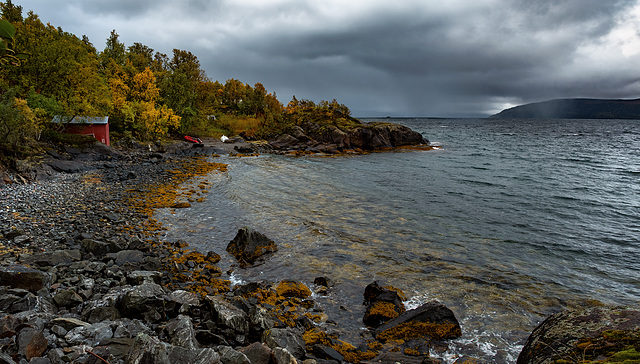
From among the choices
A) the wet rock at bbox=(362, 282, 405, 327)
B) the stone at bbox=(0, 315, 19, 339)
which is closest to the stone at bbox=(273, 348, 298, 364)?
the wet rock at bbox=(362, 282, 405, 327)

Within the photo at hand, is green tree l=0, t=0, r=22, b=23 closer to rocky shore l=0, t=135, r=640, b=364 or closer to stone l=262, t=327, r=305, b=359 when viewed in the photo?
rocky shore l=0, t=135, r=640, b=364

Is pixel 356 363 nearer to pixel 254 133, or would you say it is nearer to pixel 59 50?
pixel 59 50

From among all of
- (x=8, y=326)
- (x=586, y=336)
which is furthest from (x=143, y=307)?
(x=586, y=336)

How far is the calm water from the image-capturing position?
453 inches

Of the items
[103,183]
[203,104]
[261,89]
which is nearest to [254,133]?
[203,104]

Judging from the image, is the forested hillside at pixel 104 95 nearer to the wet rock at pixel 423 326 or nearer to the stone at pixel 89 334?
the stone at pixel 89 334

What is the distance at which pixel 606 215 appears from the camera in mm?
23297

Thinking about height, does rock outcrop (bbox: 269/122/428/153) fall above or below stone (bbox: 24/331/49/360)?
above

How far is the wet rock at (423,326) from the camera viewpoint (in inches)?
369

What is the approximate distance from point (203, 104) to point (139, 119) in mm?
26497

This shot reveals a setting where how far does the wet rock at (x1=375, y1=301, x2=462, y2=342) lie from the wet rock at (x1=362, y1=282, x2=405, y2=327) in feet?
1.03

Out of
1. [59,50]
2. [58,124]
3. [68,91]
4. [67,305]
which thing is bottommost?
[67,305]

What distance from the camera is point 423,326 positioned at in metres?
9.52

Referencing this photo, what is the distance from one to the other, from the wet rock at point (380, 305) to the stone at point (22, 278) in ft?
30.1
